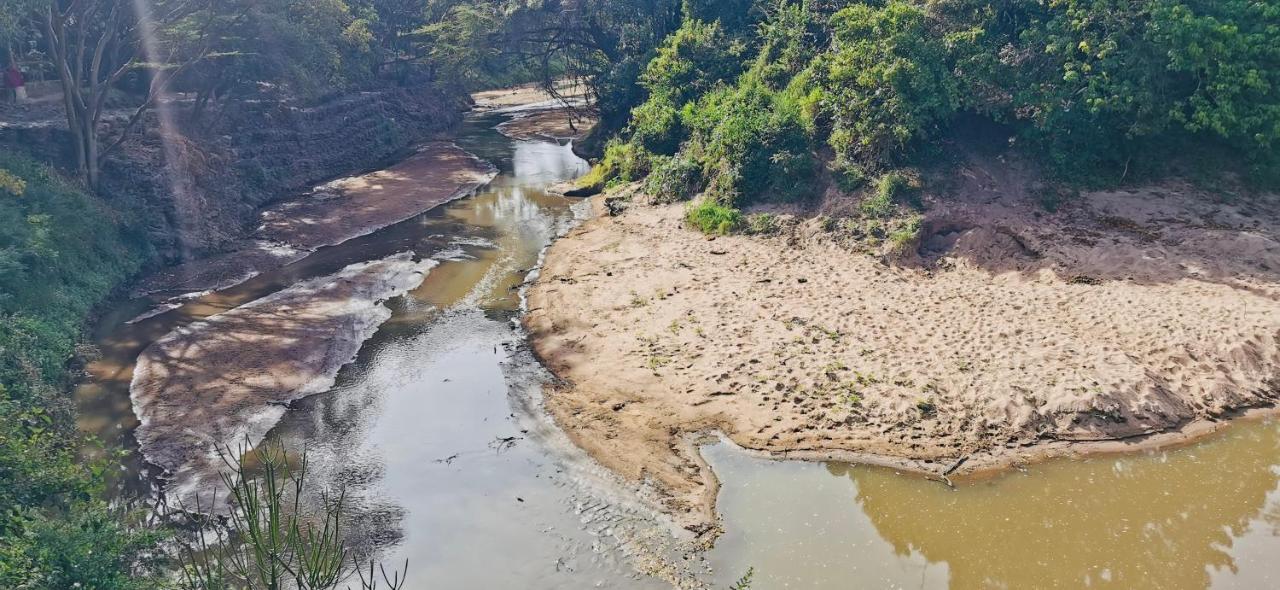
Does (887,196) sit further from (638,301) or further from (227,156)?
(227,156)

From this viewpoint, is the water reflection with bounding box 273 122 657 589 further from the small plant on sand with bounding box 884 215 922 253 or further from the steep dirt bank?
the small plant on sand with bounding box 884 215 922 253

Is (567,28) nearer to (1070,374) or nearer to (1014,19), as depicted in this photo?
(1014,19)

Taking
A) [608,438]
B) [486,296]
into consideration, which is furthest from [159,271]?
[608,438]

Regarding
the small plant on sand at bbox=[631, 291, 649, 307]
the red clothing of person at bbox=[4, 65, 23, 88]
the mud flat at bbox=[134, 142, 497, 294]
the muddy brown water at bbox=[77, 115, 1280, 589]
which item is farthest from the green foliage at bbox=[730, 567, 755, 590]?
the red clothing of person at bbox=[4, 65, 23, 88]

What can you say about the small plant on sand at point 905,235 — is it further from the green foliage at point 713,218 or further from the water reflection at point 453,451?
the water reflection at point 453,451

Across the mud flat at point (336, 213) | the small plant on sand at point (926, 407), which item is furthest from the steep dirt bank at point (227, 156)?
the small plant on sand at point (926, 407)

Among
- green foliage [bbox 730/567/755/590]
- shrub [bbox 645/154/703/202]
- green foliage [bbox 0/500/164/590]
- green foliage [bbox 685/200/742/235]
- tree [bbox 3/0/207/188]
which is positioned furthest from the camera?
shrub [bbox 645/154/703/202]
